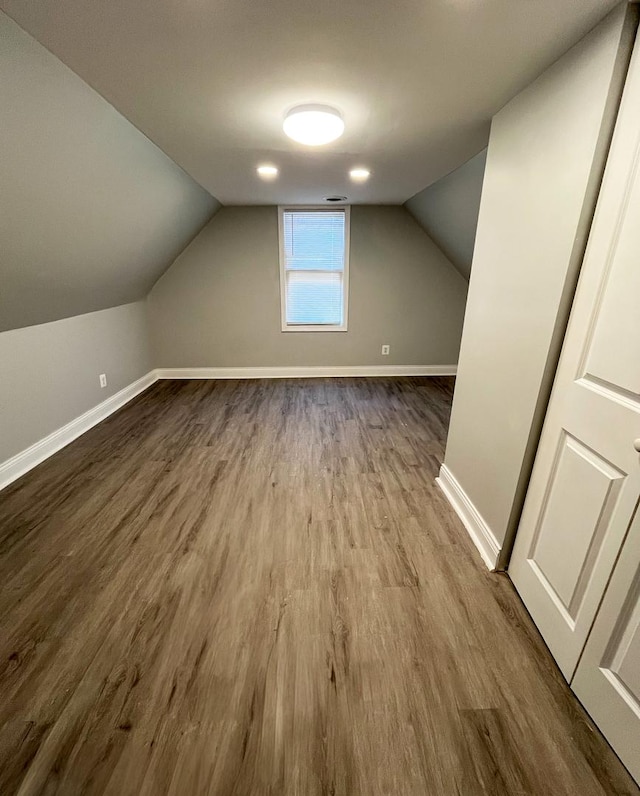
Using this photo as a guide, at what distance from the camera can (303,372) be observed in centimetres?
482

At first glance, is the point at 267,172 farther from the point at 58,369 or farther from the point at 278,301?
the point at 58,369

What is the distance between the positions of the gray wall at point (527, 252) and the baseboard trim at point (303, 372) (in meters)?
2.70

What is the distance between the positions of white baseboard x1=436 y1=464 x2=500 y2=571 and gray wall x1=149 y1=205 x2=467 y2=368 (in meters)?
2.58

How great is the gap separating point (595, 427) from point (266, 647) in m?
1.43

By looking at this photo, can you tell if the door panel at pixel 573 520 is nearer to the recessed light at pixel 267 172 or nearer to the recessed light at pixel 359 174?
the recessed light at pixel 359 174

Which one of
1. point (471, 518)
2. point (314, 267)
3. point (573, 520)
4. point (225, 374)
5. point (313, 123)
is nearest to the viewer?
point (573, 520)

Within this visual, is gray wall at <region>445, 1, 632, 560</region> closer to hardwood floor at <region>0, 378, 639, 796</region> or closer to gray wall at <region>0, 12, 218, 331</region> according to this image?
hardwood floor at <region>0, 378, 639, 796</region>

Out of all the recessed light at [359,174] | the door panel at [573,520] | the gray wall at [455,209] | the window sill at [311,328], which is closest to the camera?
the door panel at [573,520]

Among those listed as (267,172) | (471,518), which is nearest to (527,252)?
(471,518)

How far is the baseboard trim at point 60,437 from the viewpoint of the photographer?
8.16ft

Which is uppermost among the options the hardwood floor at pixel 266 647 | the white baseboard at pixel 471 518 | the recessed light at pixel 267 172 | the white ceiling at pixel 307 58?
the white ceiling at pixel 307 58

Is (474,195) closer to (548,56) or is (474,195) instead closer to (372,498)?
(548,56)

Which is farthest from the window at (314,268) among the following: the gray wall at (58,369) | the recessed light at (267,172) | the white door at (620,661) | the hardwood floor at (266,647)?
the white door at (620,661)

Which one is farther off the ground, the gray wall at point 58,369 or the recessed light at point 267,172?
the recessed light at point 267,172
